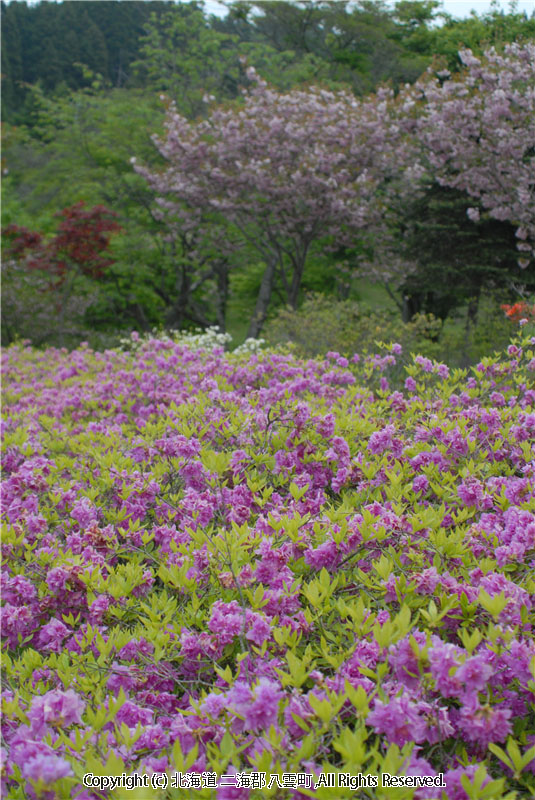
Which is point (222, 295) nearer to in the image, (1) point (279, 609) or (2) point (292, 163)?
(2) point (292, 163)

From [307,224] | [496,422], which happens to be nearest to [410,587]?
[496,422]

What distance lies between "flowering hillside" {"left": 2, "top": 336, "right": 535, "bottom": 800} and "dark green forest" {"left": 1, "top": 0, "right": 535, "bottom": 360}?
716cm

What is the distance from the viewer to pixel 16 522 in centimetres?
274

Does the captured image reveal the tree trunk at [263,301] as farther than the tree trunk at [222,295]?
No

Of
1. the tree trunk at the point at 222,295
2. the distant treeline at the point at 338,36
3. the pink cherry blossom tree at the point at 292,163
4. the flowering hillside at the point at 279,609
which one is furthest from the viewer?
the distant treeline at the point at 338,36

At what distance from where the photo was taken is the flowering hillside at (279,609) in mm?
1404

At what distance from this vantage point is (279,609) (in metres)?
1.89

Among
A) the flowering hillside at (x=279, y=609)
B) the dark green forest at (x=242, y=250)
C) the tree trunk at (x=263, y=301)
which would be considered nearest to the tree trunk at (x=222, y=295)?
the dark green forest at (x=242, y=250)

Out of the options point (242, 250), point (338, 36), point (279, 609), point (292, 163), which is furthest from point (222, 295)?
point (279, 609)

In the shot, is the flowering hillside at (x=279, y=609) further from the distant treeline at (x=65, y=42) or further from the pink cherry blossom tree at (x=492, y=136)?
the distant treeline at (x=65, y=42)

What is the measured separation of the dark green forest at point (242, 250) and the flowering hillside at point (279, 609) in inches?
282

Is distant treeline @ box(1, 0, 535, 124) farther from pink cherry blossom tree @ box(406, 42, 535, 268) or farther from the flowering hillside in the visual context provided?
the flowering hillside

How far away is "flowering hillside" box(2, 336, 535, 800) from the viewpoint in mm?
1404

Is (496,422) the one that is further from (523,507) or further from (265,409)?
(265,409)
